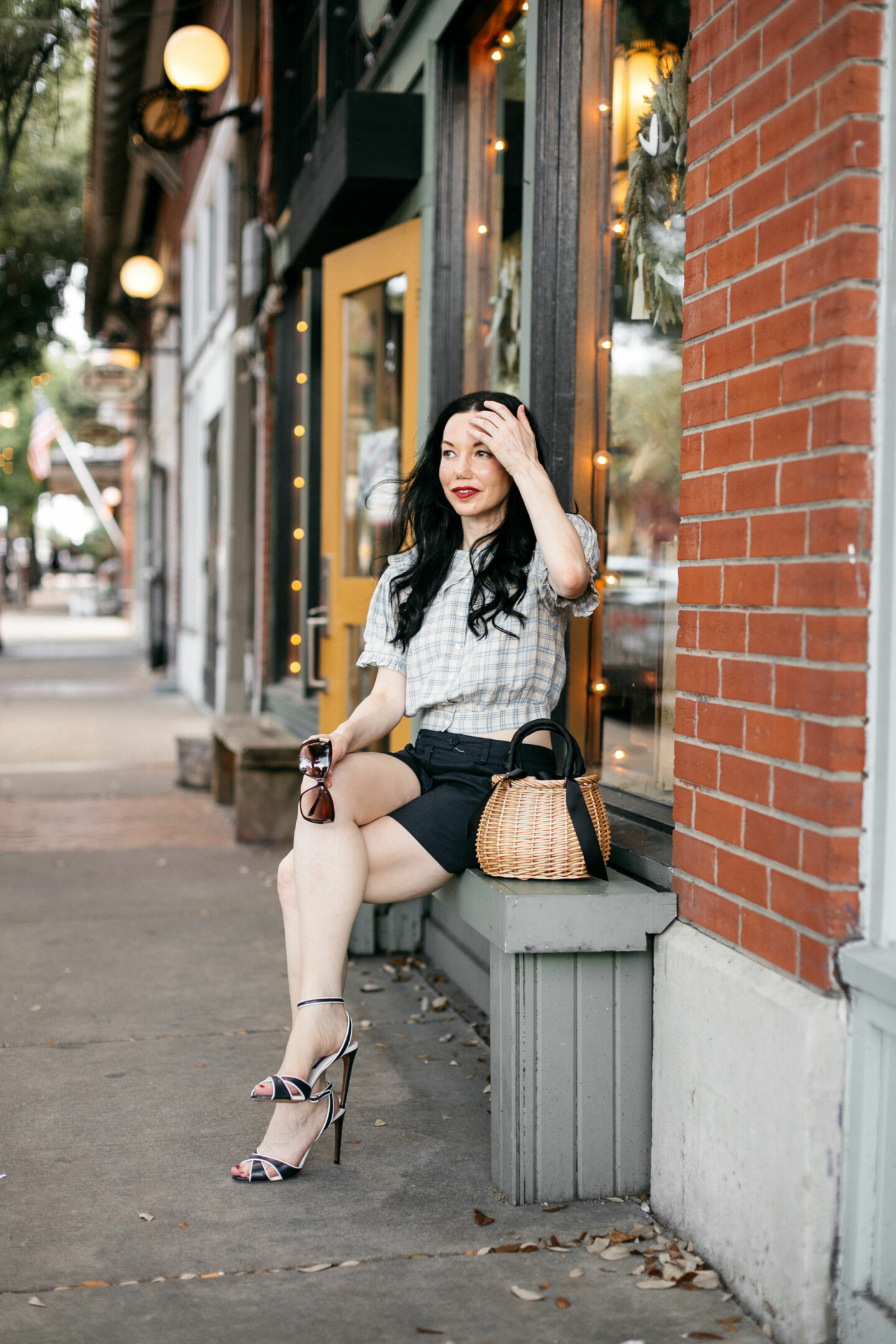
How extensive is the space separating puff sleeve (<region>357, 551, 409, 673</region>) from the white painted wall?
1054mm

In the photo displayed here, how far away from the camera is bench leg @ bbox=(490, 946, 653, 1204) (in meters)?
2.85

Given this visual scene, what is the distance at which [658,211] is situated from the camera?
376cm

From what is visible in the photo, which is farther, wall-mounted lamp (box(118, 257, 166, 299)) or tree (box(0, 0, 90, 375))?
tree (box(0, 0, 90, 375))

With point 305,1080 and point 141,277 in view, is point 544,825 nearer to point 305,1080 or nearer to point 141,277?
point 305,1080

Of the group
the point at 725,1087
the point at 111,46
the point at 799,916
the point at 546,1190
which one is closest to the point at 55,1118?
the point at 546,1190

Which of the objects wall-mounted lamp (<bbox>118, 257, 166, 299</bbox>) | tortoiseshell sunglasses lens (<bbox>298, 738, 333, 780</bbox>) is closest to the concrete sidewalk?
tortoiseshell sunglasses lens (<bbox>298, 738, 333, 780</bbox>)

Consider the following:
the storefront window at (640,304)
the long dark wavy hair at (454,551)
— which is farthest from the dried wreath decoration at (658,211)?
the long dark wavy hair at (454,551)

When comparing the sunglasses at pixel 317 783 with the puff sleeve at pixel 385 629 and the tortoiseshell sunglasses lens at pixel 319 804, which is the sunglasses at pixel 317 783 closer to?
the tortoiseshell sunglasses lens at pixel 319 804

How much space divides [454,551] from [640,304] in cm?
106

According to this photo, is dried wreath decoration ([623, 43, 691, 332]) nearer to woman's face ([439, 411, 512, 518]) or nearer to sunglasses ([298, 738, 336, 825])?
woman's face ([439, 411, 512, 518])

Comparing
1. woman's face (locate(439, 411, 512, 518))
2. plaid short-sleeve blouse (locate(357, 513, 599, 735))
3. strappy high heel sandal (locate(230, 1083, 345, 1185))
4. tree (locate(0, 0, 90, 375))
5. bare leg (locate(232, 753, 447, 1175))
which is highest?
tree (locate(0, 0, 90, 375))

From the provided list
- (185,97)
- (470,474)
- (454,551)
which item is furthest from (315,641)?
(185,97)

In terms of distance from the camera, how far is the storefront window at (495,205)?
4.61 meters

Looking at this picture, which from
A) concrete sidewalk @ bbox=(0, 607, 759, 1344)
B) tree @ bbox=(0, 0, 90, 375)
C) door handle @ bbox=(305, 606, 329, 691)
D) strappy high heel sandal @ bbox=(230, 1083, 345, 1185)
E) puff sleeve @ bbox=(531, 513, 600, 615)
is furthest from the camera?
tree @ bbox=(0, 0, 90, 375)
